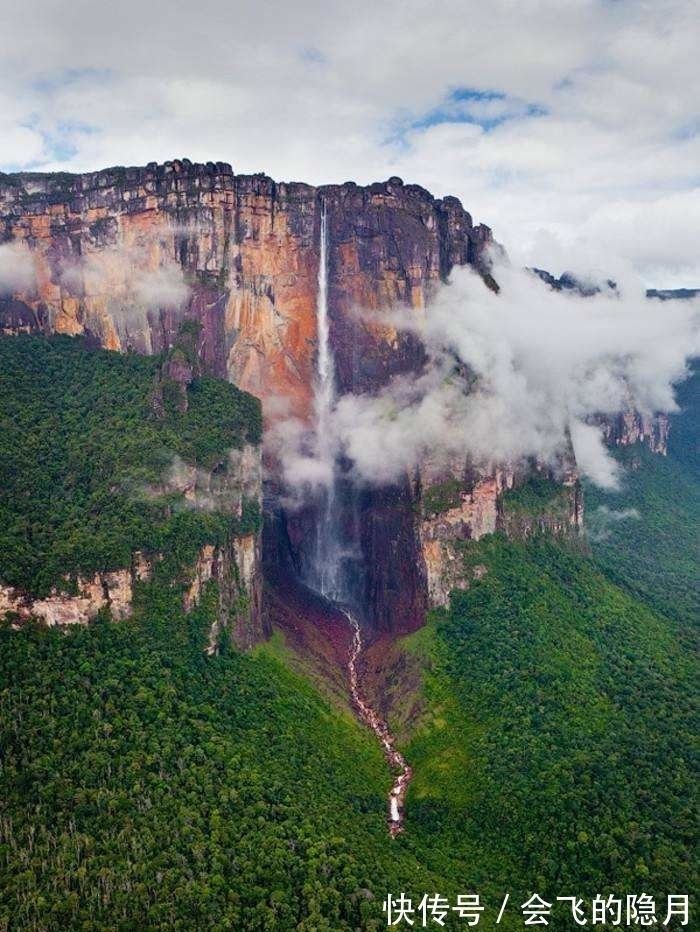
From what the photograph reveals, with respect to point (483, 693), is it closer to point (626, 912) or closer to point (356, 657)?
point (356, 657)

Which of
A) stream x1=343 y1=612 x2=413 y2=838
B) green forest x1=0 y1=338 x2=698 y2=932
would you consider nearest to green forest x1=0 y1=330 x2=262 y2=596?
green forest x1=0 y1=338 x2=698 y2=932

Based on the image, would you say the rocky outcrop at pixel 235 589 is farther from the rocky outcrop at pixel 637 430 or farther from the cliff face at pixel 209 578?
the rocky outcrop at pixel 637 430

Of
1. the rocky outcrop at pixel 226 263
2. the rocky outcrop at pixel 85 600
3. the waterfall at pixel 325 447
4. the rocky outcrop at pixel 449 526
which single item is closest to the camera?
the rocky outcrop at pixel 85 600

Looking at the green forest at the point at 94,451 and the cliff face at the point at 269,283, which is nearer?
the green forest at the point at 94,451

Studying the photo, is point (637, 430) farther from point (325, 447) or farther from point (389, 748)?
point (389, 748)

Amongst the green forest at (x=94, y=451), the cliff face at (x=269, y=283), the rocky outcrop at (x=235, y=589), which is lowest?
the rocky outcrop at (x=235, y=589)

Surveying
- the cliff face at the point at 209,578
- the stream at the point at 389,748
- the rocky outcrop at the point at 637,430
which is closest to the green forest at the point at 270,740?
the stream at the point at 389,748

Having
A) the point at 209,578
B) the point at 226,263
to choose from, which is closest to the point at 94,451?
the point at 209,578

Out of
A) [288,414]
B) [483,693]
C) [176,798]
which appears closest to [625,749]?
[483,693]
